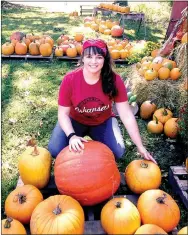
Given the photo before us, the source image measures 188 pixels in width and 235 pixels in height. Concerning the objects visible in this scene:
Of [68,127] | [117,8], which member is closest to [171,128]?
[68,127]

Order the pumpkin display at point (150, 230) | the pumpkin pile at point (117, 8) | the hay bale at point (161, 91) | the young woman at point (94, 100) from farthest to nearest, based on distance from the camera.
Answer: the pumpkin pile at point (117, 8), the hay bale at point (161, 91), the young woman at point (94, 100), the pumpkin display at point (150, 230)

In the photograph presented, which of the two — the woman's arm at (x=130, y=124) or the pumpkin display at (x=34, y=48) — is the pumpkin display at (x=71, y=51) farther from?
the woman's arm at (x=130, y=124)

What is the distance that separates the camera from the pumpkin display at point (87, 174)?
253 centimetres

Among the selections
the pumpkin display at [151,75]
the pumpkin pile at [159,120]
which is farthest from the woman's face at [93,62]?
the pumpkin display at [151,75]

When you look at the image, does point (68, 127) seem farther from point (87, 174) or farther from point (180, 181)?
point (180, 181)

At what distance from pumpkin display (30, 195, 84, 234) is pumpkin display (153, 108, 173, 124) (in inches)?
91.2

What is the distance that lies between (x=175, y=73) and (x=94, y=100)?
7.15ft

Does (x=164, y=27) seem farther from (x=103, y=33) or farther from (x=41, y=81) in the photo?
(x=41, y=81)

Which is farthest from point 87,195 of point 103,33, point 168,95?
point 103,33

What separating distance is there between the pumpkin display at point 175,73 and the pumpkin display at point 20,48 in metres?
3.63

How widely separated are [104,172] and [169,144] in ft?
6.11

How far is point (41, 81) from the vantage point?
19.7 ft

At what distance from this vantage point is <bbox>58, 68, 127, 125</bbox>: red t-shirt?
9.91ft

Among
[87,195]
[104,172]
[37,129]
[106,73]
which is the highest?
[106,73]
